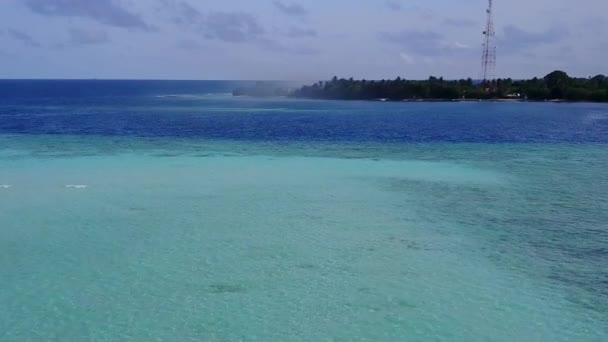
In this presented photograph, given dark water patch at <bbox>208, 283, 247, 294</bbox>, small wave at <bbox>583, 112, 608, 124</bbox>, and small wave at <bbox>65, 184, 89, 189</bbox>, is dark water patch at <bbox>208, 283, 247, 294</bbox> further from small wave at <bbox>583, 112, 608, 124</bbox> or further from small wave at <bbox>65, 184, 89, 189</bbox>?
small wave at <bbox>583, 112, 608, 124</bbox>

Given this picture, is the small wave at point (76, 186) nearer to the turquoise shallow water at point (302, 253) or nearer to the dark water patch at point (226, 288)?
the turquoise shallow water at point (302, 253)

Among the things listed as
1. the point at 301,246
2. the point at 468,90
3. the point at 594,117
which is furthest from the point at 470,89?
the point at 301,246

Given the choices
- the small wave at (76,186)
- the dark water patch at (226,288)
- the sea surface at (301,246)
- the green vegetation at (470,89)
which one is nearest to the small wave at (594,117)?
the green vegetation at (470,89)

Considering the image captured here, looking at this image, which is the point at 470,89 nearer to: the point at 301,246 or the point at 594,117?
the point at 594,117

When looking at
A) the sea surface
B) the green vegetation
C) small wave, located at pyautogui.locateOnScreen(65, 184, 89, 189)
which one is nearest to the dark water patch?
the sea surface

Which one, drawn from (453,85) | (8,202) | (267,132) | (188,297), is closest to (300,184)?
(8,202)
